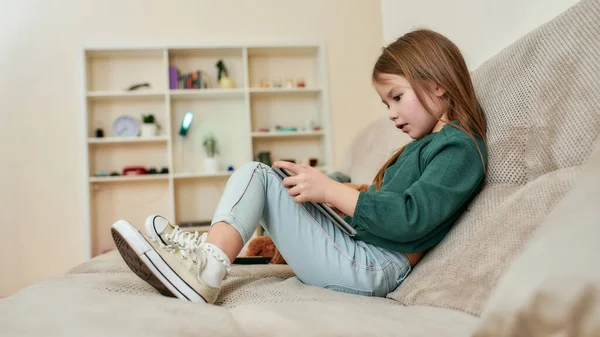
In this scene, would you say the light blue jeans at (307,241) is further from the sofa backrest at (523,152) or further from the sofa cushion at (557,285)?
the sofa cushion at (557,285)

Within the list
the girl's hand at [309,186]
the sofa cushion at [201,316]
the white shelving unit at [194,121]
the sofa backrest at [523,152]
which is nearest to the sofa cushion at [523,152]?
the sofa backrest at [523,152]

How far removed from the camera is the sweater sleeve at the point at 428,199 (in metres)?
1.15

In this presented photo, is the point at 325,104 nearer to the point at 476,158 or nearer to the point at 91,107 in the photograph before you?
the point at 91,107

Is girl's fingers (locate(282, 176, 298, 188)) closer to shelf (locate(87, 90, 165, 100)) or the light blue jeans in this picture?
the light blue jeans

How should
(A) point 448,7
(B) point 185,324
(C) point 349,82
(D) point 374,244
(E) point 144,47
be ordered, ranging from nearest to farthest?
(B) point 185,324 → (D) point 374,244 → (A) point 448,7 → (E) point 144,47 → (C) point 349,82

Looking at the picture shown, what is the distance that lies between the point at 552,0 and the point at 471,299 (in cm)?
96

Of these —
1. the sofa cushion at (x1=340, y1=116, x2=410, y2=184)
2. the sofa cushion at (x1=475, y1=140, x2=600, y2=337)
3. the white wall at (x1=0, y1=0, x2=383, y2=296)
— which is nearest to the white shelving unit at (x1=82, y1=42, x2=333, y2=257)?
the white wall at (x1=0, y1=0, x2=383, y2=296)

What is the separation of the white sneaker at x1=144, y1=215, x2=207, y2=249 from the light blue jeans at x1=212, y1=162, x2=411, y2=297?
0.09m

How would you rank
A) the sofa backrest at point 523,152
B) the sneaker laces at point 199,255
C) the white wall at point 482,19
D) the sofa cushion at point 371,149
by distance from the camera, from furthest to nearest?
the sofa cushion at point 371,149 → the white wall at point 482,19 → the sneaker laces at point 199,255 → the sofa backrest at point 523,152

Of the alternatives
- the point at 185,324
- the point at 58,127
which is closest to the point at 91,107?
the point at 58,127

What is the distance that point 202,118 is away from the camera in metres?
4.49

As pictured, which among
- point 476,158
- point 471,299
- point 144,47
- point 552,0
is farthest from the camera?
point 144,47

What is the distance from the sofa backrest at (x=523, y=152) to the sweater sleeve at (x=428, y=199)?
47 millimetres

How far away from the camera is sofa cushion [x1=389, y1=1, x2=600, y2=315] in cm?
94
